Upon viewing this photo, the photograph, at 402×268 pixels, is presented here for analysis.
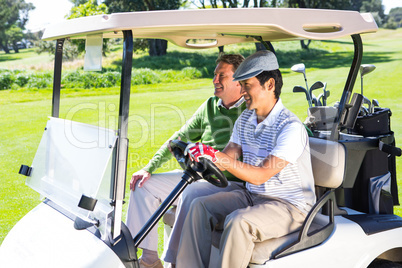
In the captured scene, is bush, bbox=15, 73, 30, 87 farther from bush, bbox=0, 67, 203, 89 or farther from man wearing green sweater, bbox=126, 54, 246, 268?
man wearing green sweater, bbox=126, 54, 246, 268

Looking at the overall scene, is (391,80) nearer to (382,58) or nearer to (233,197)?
(382,58)

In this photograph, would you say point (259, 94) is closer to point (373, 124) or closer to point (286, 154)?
point (286, 154)

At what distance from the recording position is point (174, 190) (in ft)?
7.59

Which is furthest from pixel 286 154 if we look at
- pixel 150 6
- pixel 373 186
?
pixel 150 6

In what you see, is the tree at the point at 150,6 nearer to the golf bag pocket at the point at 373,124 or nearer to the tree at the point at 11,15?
the tree at the point at 11,15

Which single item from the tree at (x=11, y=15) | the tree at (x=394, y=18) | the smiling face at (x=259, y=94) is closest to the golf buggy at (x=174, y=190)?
the smiling face at (x=259, y=94)

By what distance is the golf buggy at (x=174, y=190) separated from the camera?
196 centimetres

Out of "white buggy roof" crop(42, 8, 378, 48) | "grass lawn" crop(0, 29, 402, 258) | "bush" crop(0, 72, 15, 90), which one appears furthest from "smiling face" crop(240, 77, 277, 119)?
"bush" crop(0, 72, 15, 90)

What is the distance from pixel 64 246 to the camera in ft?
6.78

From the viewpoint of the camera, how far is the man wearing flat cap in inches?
85.2

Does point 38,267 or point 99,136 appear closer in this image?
point 38,267

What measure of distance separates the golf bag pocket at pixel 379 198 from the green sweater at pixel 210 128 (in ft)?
3.20

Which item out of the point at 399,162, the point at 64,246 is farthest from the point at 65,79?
the point at 64,246

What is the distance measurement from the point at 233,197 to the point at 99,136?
2.77ft
